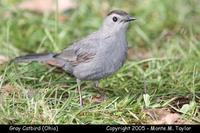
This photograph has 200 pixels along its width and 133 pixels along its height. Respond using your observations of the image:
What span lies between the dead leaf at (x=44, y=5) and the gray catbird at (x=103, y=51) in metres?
2.75

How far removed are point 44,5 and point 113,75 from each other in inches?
108

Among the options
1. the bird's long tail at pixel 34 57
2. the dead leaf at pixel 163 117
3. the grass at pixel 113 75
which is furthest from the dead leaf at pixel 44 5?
the dead leaf at pixel 163 117

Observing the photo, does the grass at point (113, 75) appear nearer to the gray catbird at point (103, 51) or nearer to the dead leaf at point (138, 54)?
the dead leaf at point (138, 54)

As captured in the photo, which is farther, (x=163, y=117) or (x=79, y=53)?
(x=79, y=53)

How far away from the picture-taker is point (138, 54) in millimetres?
8125

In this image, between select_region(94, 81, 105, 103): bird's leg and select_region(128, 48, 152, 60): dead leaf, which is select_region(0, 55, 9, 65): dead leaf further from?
select_region(128, 48, 152, 60): dead leaf

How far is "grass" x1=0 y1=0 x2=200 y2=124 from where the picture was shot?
564 cm

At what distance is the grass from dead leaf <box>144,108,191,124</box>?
0.20 ft

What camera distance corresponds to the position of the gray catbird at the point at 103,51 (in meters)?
6.18

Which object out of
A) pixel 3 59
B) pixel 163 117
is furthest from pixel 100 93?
pixel 3 59

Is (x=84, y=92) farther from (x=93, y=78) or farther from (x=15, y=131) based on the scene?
(x=15, y=131)

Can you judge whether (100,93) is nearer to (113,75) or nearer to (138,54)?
(113,75)

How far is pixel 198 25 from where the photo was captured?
8680 millimetres

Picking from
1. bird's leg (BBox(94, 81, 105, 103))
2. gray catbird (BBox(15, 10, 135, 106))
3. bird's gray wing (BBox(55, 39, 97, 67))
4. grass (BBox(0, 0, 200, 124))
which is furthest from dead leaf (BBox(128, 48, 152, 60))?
gray catbird (BBox(15, 10, 135, 106))
